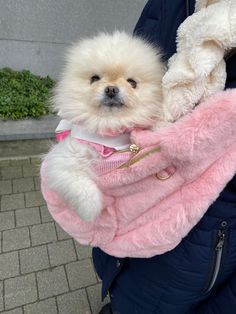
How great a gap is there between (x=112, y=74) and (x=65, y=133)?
291 mm

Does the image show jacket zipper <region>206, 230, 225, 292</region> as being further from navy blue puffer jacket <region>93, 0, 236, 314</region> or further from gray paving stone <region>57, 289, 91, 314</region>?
gray paving stone <region>57, 289, 91, 314</region>

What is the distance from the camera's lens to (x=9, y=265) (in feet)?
7.97

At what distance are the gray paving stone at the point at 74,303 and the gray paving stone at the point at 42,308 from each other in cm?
4

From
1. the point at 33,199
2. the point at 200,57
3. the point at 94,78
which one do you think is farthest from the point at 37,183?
the point at 200,57

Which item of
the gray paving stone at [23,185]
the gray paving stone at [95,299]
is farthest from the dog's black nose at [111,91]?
the gray paving stone at [23,185]

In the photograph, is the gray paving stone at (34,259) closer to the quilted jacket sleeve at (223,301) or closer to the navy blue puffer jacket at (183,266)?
the navy blue puffer jacket at (183,266)

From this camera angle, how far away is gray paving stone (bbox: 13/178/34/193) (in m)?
3.14

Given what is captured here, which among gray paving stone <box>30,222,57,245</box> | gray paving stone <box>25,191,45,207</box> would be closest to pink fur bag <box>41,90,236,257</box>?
gray paving stone <box>30,222,57,245</box>

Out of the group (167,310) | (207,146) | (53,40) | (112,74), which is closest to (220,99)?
(207,146)

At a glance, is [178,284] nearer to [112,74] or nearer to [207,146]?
[207,146]

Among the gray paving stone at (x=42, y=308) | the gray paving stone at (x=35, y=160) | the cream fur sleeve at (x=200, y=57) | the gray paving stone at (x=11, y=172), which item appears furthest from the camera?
the gray paving stone at (x=35, y=160)

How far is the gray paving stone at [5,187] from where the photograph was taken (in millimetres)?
3084

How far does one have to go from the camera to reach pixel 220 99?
88 cm

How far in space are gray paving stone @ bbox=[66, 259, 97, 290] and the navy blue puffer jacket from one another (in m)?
1.03
